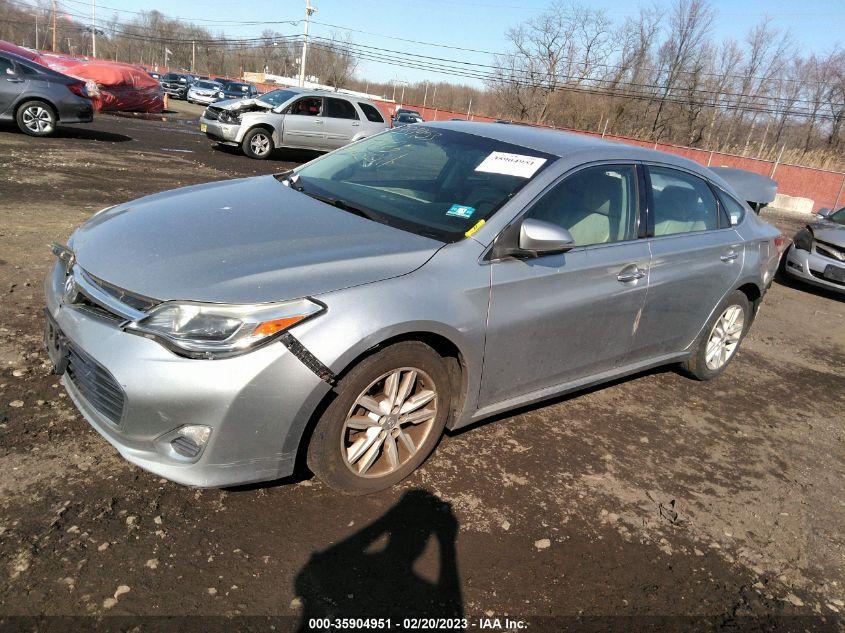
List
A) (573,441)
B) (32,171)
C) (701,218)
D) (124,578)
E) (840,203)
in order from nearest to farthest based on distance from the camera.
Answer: (124,578), (573,441), (701,218), (32,171), (840,203)

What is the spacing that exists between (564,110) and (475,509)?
5538cm

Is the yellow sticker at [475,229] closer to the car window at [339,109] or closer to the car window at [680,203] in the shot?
the car window at [680,203]

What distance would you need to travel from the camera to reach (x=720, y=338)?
16.1 feet

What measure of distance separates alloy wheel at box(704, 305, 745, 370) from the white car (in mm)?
35176

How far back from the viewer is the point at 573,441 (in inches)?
150

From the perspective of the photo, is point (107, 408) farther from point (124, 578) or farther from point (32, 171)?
point (32, 171)

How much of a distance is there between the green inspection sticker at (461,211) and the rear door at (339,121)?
12.8m

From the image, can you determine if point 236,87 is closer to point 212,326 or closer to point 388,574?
point 212,326

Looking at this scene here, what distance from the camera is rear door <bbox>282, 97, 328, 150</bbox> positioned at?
15.0m

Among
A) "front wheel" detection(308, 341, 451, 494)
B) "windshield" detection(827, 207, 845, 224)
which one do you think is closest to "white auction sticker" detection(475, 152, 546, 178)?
"front wheel" detection(308, 341, 451, 494)

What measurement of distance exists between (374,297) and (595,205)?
1.67 meters

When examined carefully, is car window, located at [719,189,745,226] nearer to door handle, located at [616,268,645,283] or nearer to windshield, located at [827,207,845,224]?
door handle, located at [616,268,645,283]

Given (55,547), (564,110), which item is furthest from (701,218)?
(564,110)

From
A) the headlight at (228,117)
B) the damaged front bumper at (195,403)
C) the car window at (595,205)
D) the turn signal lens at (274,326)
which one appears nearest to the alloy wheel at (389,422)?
the damaged front bumper at (195,403)
